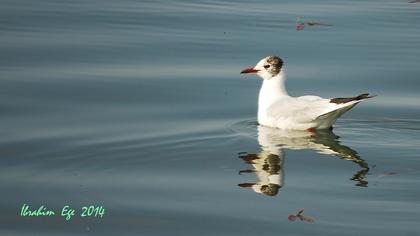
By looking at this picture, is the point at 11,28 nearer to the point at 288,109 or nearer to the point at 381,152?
the point at 288,109

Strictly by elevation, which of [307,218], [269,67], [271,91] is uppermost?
[269,67]

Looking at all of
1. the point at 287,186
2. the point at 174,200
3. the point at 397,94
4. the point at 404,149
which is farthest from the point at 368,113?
the point at 174,200

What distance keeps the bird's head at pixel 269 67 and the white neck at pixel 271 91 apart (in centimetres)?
6

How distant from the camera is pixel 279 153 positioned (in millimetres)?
13242

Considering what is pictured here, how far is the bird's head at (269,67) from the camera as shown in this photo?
15.4 metres

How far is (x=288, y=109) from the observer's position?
14.5 metres

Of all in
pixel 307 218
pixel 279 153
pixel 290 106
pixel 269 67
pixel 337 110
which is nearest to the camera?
pixel 307 218

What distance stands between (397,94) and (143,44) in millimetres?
4173

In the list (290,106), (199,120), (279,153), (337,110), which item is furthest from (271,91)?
(279,153)

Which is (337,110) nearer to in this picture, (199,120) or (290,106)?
(290,106)

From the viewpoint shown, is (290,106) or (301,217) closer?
(301,217)

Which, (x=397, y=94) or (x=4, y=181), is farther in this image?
(x=397, y=94)

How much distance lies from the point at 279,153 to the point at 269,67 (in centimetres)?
247

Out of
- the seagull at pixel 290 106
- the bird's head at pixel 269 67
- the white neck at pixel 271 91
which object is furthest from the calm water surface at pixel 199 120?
the bird's head at pixel 269 67
